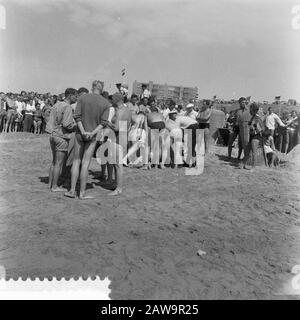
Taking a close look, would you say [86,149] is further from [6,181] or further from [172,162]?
[172,162]

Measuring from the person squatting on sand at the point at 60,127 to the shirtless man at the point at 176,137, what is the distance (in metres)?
3.37

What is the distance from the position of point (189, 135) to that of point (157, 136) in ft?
3.04

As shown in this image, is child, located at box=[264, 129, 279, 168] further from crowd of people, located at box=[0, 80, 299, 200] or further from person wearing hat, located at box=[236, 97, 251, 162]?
person wearing hat, located at box=[236, 97, 251, 162]

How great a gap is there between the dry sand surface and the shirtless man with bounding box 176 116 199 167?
162 cm

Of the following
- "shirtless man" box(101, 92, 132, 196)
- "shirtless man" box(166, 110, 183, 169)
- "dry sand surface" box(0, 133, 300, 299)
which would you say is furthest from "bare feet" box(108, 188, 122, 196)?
"shirtless man" box(166, 110, 183, 169)

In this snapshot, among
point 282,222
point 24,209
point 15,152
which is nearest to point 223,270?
point 282,222

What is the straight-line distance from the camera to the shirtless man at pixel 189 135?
9672 millimetres

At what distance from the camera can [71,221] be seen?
534 cm

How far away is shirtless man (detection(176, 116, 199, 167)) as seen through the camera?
9672 mm

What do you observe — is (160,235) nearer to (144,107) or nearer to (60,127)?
(60,127)

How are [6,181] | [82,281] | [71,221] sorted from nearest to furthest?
[82,281] → [71,221] → [6,181]

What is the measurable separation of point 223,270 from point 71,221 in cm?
220

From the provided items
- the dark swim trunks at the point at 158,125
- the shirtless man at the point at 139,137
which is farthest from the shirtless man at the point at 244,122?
the shirtless man at the point at 139,137

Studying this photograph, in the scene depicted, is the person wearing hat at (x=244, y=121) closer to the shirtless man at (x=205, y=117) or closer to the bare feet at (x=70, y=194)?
the shirtless man at (x=205, y=117)
